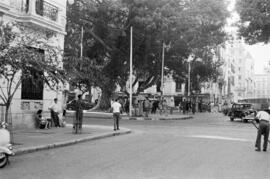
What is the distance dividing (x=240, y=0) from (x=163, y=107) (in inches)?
600

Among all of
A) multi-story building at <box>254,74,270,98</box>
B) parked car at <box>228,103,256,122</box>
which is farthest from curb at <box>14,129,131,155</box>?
multi-story building at <box>254,74,270,98</box>

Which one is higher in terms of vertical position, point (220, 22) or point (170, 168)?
point (220, 22)

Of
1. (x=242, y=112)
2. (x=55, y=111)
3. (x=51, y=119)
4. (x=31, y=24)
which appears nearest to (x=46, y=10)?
(x=31, y=24)

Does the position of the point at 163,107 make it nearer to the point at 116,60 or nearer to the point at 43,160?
the point at 116,60

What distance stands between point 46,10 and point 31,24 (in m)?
2.13

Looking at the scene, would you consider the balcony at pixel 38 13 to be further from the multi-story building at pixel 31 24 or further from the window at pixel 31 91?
the window at pixel 31 91

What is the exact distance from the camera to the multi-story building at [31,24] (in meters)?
18.4

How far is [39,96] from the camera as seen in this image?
20.8m

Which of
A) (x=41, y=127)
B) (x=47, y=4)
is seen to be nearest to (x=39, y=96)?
(x=41, y=127)

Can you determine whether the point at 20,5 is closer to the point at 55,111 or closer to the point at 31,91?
the point at 31,91

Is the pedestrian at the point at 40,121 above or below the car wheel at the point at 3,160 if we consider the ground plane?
above

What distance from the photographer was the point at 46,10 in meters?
20.8

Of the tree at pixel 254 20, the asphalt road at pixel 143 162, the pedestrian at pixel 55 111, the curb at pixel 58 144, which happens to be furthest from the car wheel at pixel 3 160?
the tree at pixel 254 20

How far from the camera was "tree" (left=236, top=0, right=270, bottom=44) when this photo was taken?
30078 mm
